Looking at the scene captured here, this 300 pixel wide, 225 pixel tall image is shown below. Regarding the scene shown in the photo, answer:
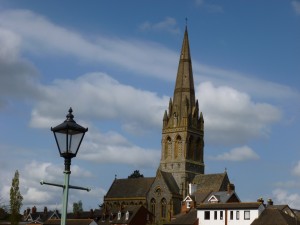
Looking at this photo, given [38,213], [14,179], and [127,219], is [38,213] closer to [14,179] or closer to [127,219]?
[127,219]

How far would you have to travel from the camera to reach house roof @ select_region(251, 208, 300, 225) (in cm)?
6775

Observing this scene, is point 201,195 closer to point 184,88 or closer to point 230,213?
point 184,88

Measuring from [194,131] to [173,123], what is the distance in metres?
5.42

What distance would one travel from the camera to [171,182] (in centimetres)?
12450

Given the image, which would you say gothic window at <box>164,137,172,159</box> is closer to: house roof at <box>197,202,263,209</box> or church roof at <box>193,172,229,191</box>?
church roof at <box>193,172,229,191</box>

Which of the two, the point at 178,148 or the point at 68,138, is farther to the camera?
the point at 178,148

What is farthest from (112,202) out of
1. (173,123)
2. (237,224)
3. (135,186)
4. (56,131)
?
(56,131)

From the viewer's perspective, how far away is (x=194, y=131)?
436 ft

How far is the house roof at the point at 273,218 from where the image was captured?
67750 millimetres

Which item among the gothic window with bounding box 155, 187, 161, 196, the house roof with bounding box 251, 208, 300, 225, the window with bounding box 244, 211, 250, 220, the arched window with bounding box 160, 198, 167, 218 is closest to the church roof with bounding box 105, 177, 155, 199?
the gothic window with bounding box 155, 187, 161, 196

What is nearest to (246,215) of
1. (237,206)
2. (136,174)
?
(237,206)

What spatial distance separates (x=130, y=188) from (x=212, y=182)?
2124 cm

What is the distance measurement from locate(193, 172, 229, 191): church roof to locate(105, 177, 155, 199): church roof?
11.8 m

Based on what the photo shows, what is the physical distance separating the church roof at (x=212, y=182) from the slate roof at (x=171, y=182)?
4.60 meters
